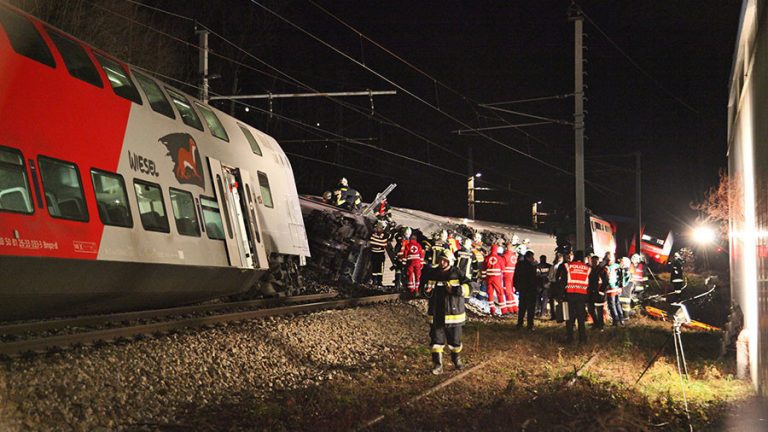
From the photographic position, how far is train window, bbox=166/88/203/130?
12.3 meters

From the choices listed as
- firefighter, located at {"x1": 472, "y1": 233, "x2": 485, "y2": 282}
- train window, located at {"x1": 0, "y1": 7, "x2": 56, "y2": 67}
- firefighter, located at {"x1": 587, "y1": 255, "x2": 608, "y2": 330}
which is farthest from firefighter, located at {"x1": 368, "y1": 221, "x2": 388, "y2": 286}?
train window, located at {"x1": 0, "y1": 7, "x2": 56, "y2": 67}

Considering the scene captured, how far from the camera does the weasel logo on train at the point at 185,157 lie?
1157cm

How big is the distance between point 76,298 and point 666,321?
17.1 meters

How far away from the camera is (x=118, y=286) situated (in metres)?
9.83

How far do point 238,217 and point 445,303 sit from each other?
16.6 ft

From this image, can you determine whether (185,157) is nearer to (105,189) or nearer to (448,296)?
(105,189)

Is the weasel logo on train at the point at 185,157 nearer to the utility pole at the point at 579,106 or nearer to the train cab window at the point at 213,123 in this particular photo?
the train cab window at the point at 213,123

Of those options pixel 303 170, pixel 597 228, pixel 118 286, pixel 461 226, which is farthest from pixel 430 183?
pixel 118 286

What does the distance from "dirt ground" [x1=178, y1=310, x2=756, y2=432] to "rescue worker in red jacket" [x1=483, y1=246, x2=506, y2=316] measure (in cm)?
478

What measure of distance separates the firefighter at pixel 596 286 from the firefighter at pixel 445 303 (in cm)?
647

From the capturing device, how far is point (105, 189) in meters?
9.73

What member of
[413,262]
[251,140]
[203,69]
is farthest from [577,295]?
[203,69]

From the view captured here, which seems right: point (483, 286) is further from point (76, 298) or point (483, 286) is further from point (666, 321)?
point (76, 298)

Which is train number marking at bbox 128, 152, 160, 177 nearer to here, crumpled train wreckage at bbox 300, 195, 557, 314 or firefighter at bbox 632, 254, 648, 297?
crumpled train wreckage at bbox 300, 195, 557, 314
